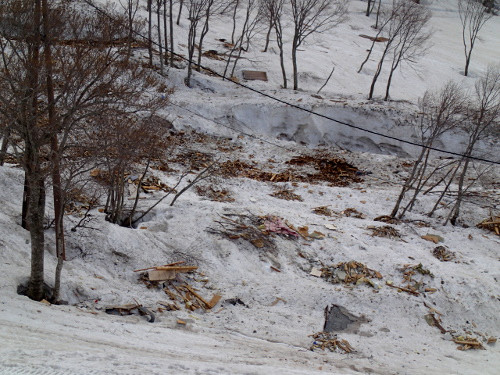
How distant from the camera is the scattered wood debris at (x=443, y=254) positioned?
490 inches

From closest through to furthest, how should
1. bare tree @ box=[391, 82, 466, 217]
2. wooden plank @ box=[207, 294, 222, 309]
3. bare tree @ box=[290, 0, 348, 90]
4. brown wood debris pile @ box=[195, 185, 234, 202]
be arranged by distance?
wooden plank @ box=[207, 294, 222, 309] → bare tree @ box=[391, 82, 466, 217] → brown wood debris pile @ box=[195, 185, 234, 202] → bare tree @ box=[290, 0, 348, 90]

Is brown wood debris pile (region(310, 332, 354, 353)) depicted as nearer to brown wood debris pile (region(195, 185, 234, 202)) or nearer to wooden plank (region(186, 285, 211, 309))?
wooden plank (region(186, 285, 211, 309))

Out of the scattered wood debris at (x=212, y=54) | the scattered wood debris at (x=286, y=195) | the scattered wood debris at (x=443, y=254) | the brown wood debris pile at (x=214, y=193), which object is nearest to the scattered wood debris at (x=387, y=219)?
the scattered wood debris at (x=443, y=254)

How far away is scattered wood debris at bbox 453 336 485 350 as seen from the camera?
930 cm

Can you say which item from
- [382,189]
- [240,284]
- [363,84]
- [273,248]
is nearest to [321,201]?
[382,189]

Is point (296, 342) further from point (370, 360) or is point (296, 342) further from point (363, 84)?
point (363, 84)

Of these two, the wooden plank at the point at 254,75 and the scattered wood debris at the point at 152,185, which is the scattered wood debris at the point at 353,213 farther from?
the wooden plank at the point at 254,75

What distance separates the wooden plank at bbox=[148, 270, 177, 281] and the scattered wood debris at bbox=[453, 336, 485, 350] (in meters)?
6.41

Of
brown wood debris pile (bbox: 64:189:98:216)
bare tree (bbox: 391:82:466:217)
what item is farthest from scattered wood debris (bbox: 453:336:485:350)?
brown wood debris pile (bbox: 64:189:98:216)

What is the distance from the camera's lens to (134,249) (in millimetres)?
10391

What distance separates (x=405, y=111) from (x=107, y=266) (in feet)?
68.4

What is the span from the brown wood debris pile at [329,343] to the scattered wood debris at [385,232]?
4970 millimetres

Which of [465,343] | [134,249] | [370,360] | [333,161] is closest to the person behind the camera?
[370,360]

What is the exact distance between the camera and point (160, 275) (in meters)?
9.88
